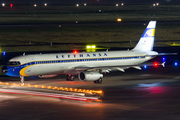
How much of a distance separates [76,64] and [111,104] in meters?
15.0

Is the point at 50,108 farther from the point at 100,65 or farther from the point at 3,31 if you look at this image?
the point at 3,31

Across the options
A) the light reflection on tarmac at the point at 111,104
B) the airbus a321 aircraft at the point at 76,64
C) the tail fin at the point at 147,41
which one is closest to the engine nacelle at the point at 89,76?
the airbus a321 aircraft at the point at 76,64

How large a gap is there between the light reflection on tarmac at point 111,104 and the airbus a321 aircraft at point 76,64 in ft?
4.52

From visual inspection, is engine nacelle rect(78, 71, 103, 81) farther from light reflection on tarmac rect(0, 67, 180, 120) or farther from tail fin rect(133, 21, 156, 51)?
tail fin rect(133, 21, 156, 51)

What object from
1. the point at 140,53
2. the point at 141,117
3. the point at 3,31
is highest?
the point at 3,31

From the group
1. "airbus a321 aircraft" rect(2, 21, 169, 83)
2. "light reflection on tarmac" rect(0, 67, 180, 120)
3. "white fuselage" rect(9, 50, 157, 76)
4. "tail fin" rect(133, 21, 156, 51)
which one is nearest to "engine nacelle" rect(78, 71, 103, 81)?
"airbus a321 aircraft" rect(2, 21, 169, 83)

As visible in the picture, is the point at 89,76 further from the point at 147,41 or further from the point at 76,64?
the point at 147,41

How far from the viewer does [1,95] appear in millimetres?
31875

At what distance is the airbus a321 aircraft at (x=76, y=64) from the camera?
38844 mm

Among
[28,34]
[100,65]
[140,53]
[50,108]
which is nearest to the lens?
[50,108]

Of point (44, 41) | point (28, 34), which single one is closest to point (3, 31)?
point (28, 34)

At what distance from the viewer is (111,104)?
27.3 metres

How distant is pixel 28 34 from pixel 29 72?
61.8m

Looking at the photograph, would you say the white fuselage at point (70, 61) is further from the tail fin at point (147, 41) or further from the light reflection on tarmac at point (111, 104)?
the light reflection on tarmac at point (111, 104)
